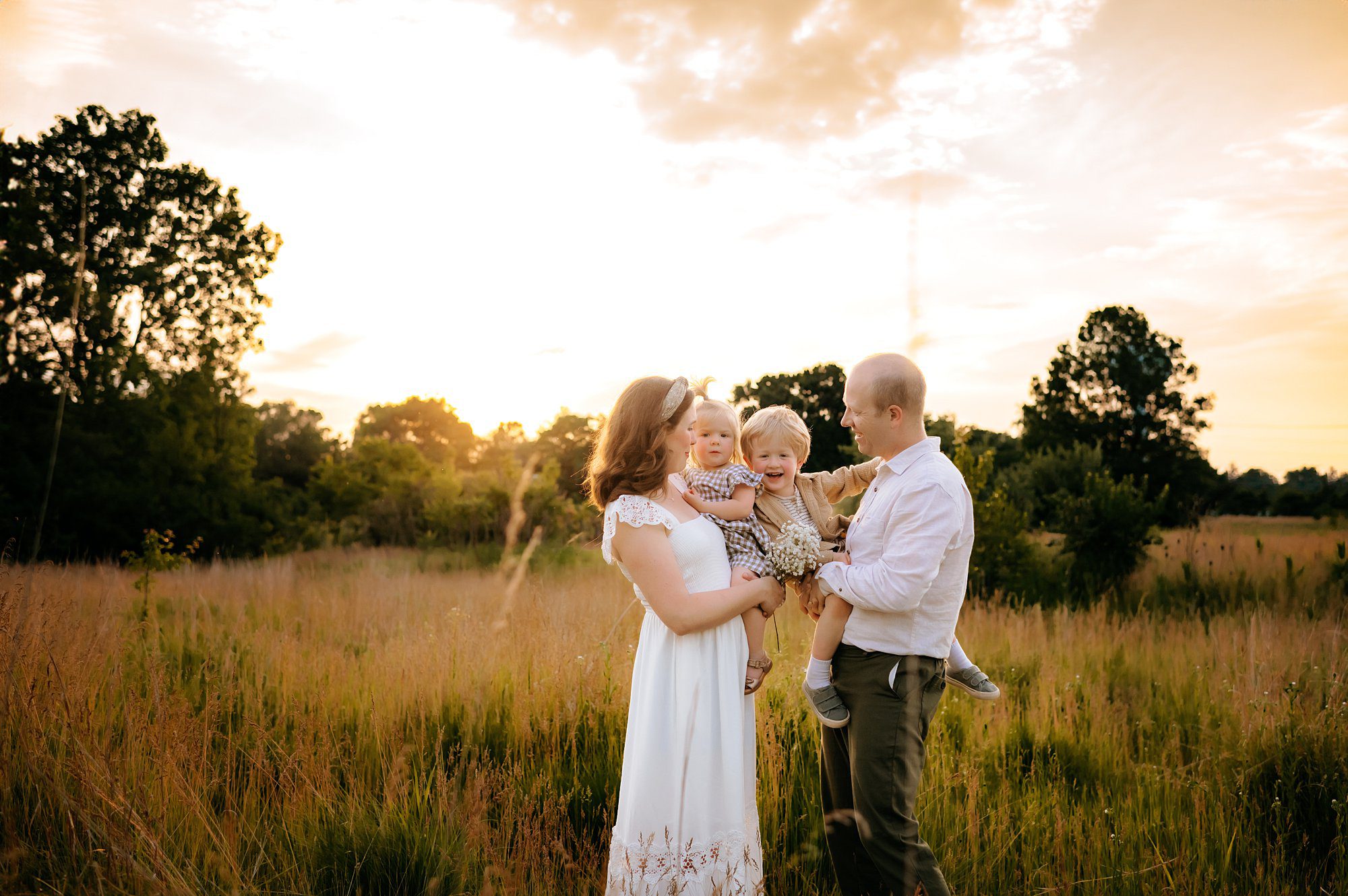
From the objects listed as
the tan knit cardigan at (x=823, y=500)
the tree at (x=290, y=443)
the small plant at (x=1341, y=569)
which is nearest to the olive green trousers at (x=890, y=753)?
the tan knit cardigan at (x=823, y=500)

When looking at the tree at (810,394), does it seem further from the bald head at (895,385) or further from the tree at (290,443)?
the tree at (290,443)

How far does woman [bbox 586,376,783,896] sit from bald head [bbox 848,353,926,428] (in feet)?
2.13

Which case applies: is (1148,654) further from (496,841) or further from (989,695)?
(496,841)

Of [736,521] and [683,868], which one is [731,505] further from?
[683,868]

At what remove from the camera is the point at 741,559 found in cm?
280

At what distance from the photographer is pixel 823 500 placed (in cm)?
321

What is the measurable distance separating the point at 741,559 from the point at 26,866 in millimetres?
3059

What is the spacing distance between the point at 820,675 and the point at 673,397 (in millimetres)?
1153

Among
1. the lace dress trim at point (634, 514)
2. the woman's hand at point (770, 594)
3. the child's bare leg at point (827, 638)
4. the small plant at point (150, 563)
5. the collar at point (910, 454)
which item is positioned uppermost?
the collar at point (910, 454)

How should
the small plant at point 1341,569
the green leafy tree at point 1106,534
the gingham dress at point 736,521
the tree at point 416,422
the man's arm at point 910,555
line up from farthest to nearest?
1. the tree at point 416,422
2. the green leafy tree at point 1106,534
3. the small plant at point 1341,569
4. the gingham dress at point 736,521
5. the man's arm at point 910,555

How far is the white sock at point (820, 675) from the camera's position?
2.71m

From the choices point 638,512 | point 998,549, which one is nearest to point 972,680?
point 638,512

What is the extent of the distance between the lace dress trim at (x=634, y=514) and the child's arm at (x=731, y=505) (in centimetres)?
30

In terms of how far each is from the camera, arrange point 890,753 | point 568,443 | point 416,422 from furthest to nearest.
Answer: point 416,422
point 568,443
point 890,753
